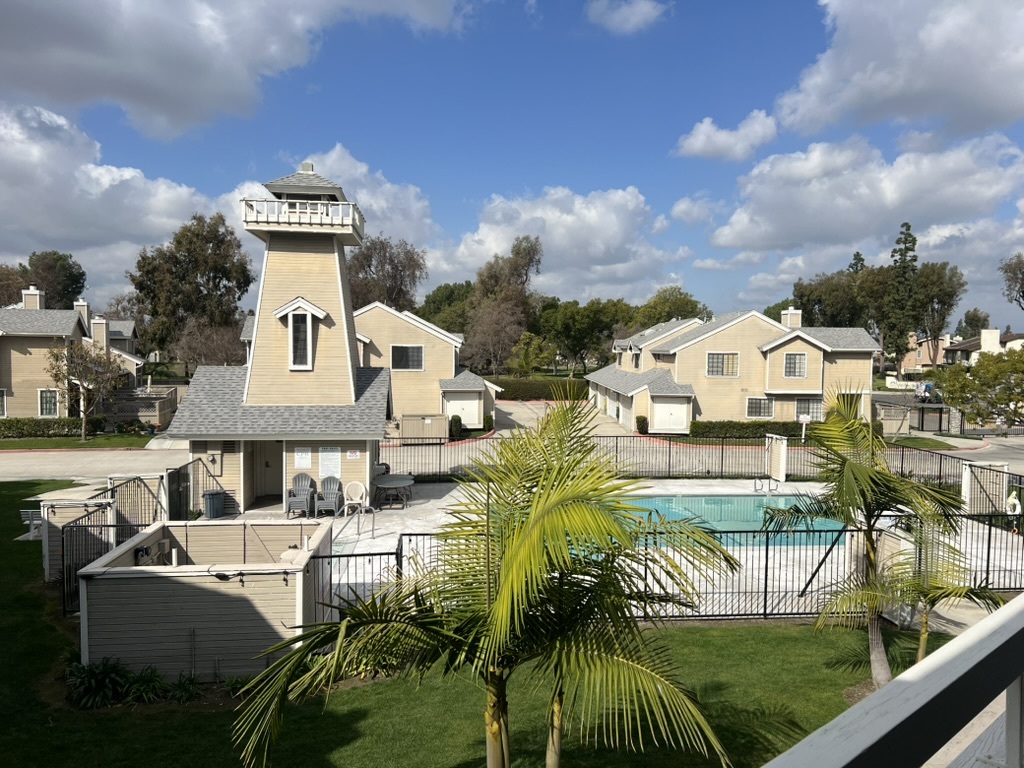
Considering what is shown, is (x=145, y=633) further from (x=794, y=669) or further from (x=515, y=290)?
(x=515, y=290)

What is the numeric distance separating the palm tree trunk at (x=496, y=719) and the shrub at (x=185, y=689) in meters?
7.20

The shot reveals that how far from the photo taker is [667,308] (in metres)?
90.5

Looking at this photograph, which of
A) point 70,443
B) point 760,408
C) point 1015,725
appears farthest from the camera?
point 760,408

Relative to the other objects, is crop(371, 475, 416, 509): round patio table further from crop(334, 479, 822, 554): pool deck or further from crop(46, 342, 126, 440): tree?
crop(46, 342, 126, 440): tree

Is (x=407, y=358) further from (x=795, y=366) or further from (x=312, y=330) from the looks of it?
(x=795, y=366)

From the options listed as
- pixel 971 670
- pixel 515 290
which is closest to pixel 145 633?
A: pixel 971 670

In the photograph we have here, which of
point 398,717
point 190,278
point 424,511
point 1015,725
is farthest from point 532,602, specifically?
point 190,278

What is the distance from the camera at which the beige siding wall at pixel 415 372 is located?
131ft

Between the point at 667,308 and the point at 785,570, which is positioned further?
the point at 667,308

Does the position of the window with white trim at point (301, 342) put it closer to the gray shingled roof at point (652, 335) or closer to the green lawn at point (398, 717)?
the green lawn at point (398, 717)

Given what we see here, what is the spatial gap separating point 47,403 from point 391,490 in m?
26.3

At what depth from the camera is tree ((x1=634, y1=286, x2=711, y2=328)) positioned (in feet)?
286

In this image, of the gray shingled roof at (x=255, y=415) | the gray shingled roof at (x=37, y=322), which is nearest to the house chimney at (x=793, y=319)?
the gray shingled roof at (x=255, y=415)

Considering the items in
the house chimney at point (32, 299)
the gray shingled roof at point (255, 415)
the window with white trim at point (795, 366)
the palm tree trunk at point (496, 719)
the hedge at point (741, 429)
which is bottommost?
the hedge at point (741, 429)
